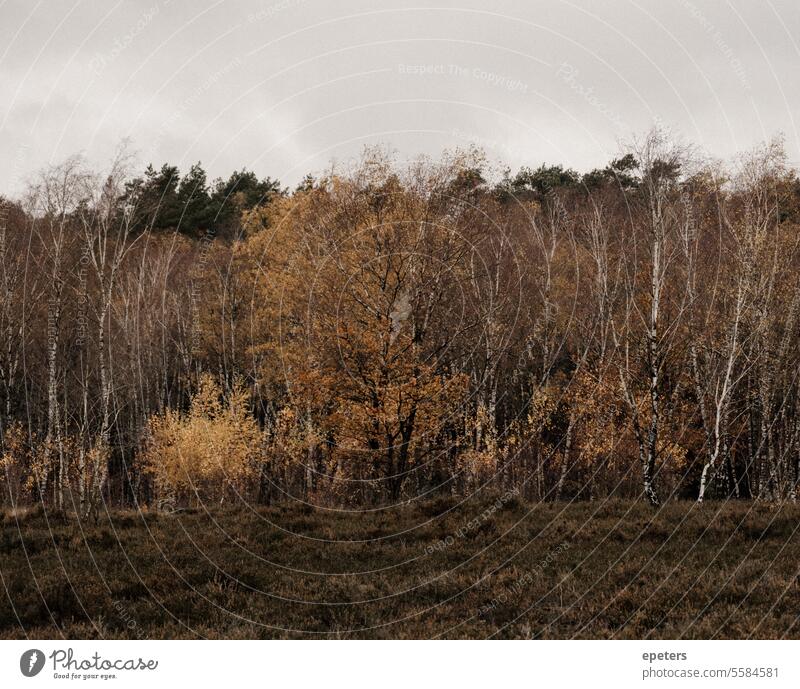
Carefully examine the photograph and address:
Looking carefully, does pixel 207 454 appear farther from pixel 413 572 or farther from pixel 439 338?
pixel 413 572

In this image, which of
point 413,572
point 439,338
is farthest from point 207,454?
point 413,572

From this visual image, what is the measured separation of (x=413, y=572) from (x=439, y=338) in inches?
677

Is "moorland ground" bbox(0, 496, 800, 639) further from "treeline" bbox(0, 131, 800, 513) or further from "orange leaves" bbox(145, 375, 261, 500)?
"orange leaves" bbox(145, 375, 261, 500)

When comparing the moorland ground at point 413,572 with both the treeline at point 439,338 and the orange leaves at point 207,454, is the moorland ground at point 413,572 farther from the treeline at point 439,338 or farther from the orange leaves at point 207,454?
the orange leaves at point 207,454

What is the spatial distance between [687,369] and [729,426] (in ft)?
11.8

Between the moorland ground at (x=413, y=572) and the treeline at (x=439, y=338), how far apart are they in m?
3.34

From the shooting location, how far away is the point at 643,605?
40.7 ft

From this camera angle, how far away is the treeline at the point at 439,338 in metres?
23.8

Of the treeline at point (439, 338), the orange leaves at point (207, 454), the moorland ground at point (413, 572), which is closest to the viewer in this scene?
the moorland ground at point (413, 572)

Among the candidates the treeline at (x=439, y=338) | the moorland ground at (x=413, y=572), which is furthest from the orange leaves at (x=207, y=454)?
the moorland ground at (x=413, y=572)

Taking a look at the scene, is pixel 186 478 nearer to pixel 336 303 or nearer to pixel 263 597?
pixel 336 303

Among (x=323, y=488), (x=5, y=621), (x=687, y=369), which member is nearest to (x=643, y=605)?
(x=5, y=621)

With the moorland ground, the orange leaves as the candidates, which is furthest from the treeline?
the moorland ground

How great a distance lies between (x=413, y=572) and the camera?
15.5 meters
